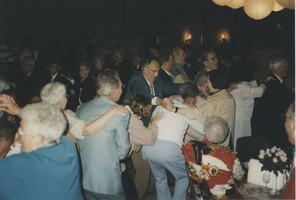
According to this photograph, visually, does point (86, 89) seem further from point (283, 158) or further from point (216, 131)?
point (283, 158)

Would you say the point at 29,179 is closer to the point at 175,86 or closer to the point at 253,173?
the point at 253,173

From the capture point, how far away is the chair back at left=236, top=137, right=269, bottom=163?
8.46 ft

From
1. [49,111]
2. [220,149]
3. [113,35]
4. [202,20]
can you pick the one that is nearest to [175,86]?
[220,149]

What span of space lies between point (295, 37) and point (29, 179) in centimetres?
184

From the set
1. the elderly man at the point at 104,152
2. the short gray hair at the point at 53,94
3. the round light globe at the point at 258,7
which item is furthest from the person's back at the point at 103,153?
the round light globe at the point at 258,7

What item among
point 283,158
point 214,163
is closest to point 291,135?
point 283,158

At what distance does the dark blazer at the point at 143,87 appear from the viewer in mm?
2918

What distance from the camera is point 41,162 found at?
1.24 m

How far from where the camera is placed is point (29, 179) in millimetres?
1214

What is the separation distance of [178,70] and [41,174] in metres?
3.04

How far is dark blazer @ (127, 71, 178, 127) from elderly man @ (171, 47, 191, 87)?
437 mm

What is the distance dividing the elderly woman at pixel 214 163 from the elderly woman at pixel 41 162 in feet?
3.27

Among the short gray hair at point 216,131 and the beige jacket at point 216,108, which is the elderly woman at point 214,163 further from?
the beige jacket at point 216,108

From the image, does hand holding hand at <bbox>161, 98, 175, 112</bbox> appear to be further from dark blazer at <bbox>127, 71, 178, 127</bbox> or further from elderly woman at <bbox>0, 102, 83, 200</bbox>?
elderly woman at <bbox>0, 102, 83, 200</bbox>
